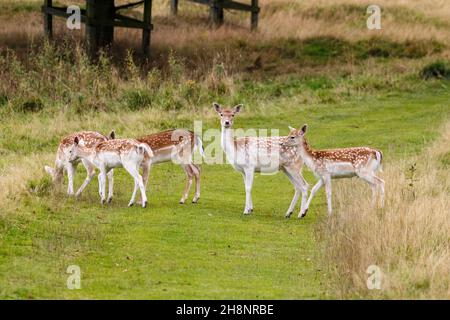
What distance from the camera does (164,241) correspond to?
593 inches

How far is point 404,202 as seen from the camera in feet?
52.0

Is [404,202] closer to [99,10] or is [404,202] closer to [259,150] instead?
[259,150]

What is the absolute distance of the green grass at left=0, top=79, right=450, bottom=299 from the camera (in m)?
12.6

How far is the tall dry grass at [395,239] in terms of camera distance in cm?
1194

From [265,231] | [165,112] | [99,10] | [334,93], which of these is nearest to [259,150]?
[265,231]

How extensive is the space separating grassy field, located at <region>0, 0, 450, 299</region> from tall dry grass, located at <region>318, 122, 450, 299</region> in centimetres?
3

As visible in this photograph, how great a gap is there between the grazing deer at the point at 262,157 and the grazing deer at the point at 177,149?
2.71 feet

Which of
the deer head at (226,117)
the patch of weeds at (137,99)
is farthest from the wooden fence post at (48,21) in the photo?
the deer head at (226,117)

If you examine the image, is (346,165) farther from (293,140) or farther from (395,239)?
(395,239)

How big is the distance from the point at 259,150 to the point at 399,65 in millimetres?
16845

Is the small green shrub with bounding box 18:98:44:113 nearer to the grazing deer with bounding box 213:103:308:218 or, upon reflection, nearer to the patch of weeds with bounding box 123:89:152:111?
the patch of weeds with bounding box 123:89:152:111

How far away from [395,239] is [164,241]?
3.27m

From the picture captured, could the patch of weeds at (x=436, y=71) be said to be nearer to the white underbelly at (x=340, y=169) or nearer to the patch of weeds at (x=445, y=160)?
the patch of weeds at (x=445, y=160)

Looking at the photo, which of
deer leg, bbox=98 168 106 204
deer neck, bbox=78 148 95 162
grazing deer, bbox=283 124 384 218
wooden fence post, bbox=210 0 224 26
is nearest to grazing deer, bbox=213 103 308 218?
grazing deer, bbox=283 124 384 218
